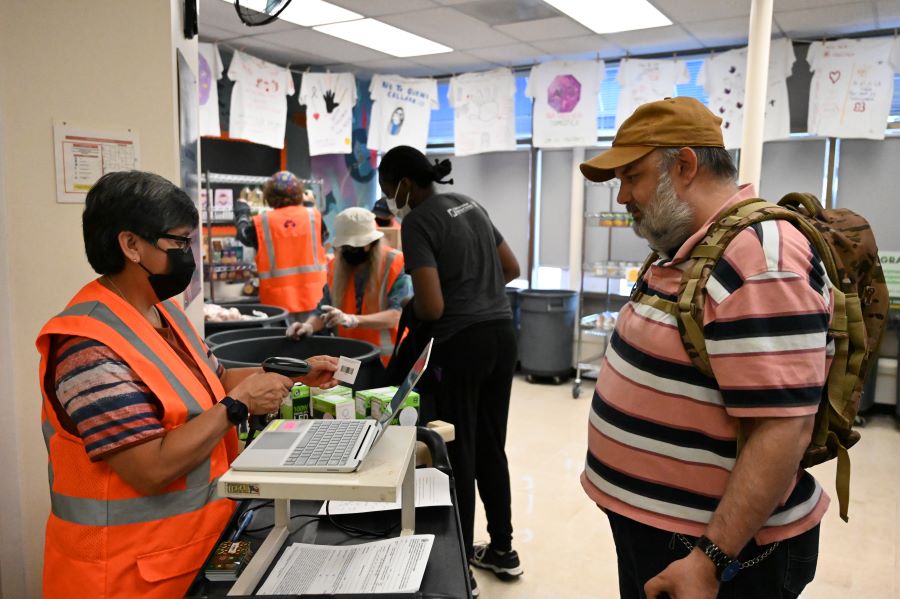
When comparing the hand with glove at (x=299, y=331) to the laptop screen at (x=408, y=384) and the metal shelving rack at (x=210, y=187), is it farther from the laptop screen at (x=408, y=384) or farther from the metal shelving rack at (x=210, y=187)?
the metal shelving rack at (x=210, y=187)

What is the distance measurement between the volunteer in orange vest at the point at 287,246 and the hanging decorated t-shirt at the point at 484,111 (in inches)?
77.3

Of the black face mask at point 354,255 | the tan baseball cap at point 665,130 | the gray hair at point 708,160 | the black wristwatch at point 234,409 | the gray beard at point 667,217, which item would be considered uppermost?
the tan baseball cap at point 665,130

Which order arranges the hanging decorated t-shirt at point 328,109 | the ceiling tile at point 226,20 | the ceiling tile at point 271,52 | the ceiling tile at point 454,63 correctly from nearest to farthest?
1. the ceiling tile at point 226,20
2. the ceiling tile at point 271,52
3. the ceiling tile at point 454,63
4. the hanging decorated t-shirt at point 328,109

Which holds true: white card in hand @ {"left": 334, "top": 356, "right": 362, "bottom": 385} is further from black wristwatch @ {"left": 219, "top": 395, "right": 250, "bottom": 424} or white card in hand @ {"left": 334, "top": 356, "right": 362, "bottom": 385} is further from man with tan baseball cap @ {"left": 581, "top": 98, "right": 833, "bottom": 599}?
man with tan baseball cap @ {"left": 581, "top": 98, "right": 833, "bottom": 599}

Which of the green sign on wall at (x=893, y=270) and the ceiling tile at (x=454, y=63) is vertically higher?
the ceiling tile at (x=454, y=63)

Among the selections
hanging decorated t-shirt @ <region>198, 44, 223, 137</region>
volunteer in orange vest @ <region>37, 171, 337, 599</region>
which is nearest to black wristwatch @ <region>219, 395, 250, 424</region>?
volunteer in orange vest @ <region>37, 171, 337, 599</region>

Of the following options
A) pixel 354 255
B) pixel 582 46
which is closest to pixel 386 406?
Result: pixel 354 255

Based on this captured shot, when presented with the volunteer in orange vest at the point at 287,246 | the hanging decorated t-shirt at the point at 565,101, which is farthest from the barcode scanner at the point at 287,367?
the hanging decorated t-shirt at the point at 565,101

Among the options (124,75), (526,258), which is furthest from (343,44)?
(124,75)

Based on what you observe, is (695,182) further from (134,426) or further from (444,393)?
(444,393)

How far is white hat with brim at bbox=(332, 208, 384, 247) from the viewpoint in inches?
120

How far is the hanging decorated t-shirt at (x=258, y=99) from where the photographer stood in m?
5.49

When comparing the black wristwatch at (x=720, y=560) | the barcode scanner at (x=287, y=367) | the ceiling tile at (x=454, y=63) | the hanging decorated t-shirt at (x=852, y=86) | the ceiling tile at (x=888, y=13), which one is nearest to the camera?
the black wristwatch at (x=720, y=560)

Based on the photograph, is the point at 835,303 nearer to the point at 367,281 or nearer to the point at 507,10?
the point at 367,281
